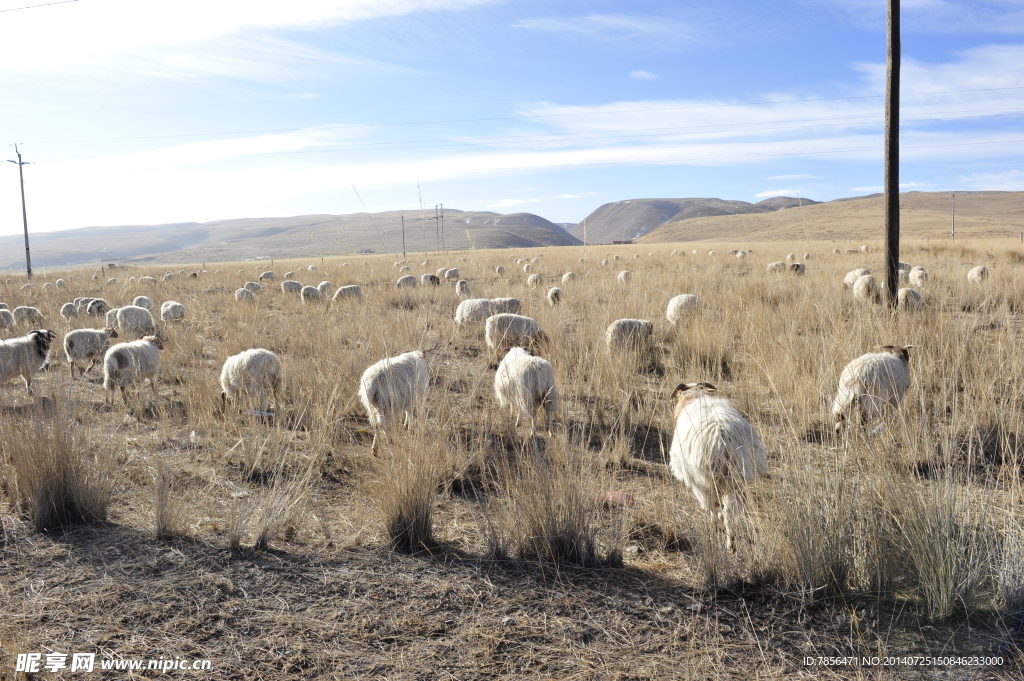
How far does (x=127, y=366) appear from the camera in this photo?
691 centimetres

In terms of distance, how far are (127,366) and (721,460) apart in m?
6.98

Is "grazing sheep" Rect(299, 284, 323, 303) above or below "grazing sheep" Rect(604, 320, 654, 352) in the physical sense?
above

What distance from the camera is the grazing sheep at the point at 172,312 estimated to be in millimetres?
13177

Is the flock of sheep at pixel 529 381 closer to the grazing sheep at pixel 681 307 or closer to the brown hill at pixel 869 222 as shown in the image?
the grazing sheep at pixel 681 307

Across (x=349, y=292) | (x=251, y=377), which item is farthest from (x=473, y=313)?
(x=349, y=292)

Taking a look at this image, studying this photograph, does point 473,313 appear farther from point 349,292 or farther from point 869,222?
point 869,222

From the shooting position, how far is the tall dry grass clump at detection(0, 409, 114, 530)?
139 inches

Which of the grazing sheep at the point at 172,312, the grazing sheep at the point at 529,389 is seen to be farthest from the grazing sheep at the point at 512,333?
the grazing sheep at the point at 172,312

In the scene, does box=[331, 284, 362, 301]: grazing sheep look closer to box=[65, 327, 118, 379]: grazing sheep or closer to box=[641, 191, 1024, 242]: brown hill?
box=[65, 327, 118, 379]: grazing sheep

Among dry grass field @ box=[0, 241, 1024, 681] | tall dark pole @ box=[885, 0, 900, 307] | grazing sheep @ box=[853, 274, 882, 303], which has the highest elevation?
tall dark pole @ box=[885, 0, 900, 307]

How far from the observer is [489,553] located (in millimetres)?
3236

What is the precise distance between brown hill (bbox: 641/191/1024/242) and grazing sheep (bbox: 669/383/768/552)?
3537 centimetres

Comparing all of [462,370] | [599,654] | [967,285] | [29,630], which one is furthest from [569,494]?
[967,285]

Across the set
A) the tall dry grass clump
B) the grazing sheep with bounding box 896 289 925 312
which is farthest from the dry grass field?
the grazing sheep with bounding box 896 289 925 312
